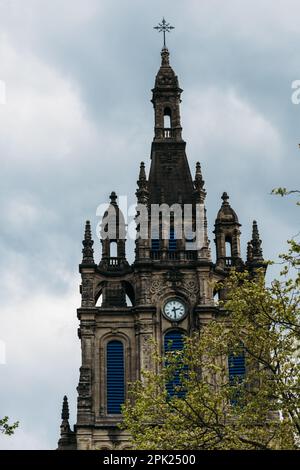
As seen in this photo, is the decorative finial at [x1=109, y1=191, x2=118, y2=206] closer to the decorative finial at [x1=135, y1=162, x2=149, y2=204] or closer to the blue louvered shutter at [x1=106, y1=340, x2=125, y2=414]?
the decorative finial at [x1=135, y1=162, x2=149, y2=204]

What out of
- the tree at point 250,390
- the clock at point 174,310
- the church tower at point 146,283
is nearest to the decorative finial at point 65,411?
the church tower at point 146,283

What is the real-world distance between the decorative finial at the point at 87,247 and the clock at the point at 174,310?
20.3ft

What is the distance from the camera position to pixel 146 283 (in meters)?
90.7

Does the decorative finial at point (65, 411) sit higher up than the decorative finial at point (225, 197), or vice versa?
the decorative finial at point (225, 197)

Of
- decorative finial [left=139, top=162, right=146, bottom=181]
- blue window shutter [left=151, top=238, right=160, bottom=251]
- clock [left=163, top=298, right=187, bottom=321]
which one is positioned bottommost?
clock [left=163, top=298, right=187, bottom=321]

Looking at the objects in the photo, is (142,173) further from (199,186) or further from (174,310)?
(174,310)

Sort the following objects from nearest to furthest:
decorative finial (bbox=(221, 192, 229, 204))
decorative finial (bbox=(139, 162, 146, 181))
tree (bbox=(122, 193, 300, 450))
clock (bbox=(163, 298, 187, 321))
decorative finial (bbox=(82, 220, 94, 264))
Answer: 1. tree (bbox=(122, 193, 300, 450))
2. clock (bbox=(163, 298, 187, 321))
3. decorative finial (bbox=(82, 220, 94, 264))
4. decorative finial (bbox=(139, 162, 146, 181))
5. decorative finial (bbox=(221, 192, 229, 204))

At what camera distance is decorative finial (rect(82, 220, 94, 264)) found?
9206 centimetres

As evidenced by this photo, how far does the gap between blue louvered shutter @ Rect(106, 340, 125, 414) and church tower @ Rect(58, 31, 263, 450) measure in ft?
0.22

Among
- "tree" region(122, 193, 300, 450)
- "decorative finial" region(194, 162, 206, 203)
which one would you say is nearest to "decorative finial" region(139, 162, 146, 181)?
"decorative finial" region(194, 162, 206, 203)

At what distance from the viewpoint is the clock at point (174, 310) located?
90188 mm

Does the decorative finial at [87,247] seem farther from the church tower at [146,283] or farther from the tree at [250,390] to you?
the tree at [250,390]

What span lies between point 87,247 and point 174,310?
25.4ft

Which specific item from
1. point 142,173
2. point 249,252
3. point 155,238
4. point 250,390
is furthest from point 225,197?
point 250,390
